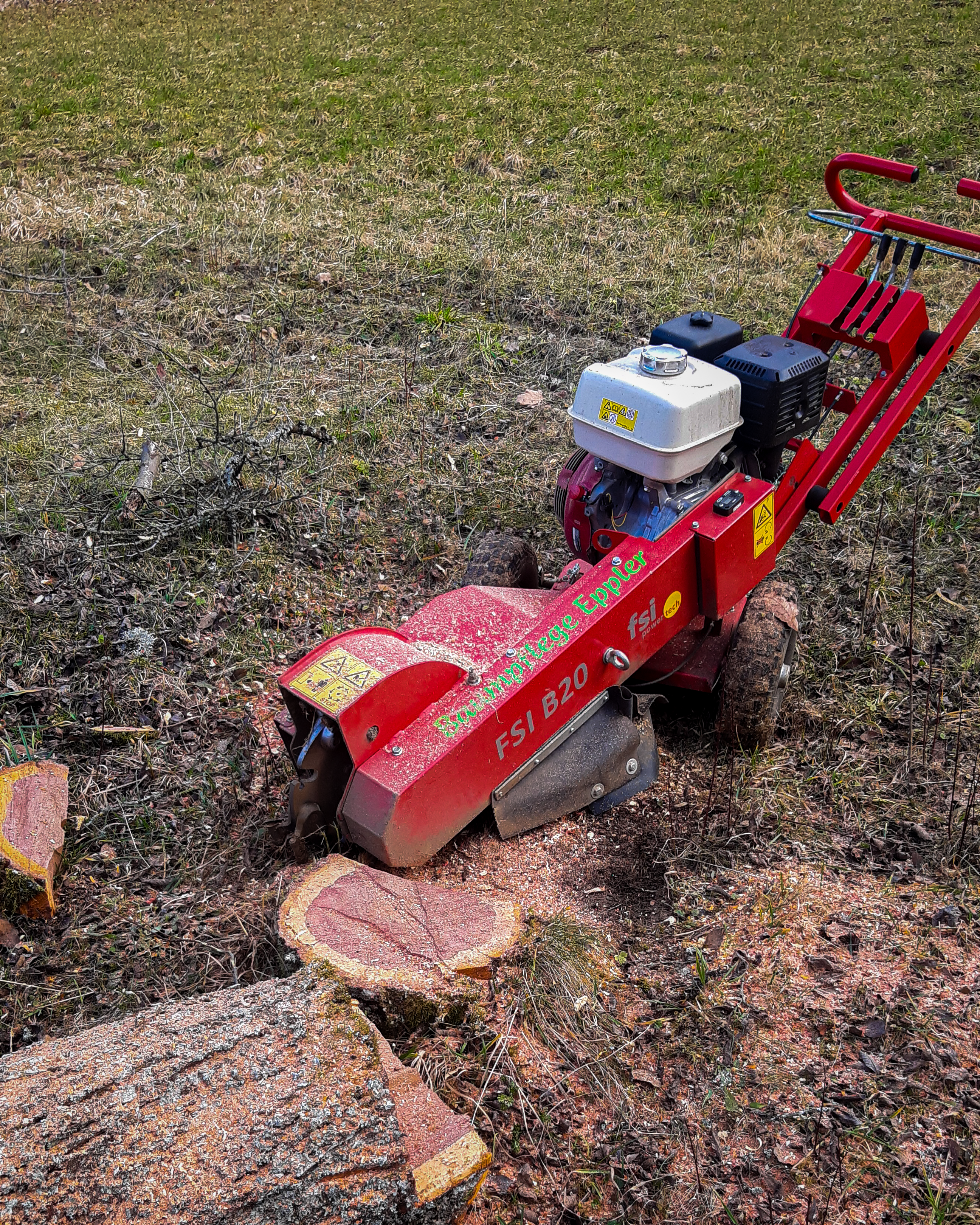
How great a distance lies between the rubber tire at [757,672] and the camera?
404 cm

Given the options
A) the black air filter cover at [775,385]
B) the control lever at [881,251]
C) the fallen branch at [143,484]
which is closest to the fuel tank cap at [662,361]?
the black air filter cover at [775,385]

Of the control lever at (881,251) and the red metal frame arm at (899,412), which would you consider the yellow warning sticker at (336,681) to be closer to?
the red metal frame arm at (899,412)

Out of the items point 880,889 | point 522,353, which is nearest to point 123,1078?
point 880,889

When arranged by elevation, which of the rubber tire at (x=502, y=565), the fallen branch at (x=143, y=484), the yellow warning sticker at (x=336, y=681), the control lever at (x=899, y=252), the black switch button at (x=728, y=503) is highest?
the control lever at (x=899, y=252)

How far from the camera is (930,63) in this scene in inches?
470

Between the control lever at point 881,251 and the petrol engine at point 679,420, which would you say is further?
the control lever at point 881,251

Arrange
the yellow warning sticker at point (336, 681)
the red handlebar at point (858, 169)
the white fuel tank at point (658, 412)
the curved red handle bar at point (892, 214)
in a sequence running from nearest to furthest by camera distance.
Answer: the yellow warning sticker at point (336, 681)
the white fuel tank at point (658, 412)
the curved red handle bar at point (892, 214)
the red handlebar at point (858, 169)

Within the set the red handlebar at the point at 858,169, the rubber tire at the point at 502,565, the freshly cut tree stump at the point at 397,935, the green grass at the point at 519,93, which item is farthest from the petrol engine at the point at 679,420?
the green grass at the point at 519,93

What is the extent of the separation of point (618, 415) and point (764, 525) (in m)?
0.75

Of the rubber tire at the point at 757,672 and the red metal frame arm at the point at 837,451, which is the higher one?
the red metal frame arm at the point at 837,451

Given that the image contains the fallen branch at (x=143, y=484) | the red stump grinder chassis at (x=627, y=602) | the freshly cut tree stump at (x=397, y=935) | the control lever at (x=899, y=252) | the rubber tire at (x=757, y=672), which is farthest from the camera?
the fallen branch at (x=143, y=484)

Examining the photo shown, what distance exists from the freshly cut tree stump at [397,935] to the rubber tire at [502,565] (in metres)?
1.65

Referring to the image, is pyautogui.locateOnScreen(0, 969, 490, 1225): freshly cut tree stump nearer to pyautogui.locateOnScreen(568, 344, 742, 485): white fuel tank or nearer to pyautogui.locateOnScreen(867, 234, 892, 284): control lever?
pyautogui.locateOnScreen(568, 344, 742, 485): white fuel tank

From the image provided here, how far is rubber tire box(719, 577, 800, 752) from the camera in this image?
404cm
